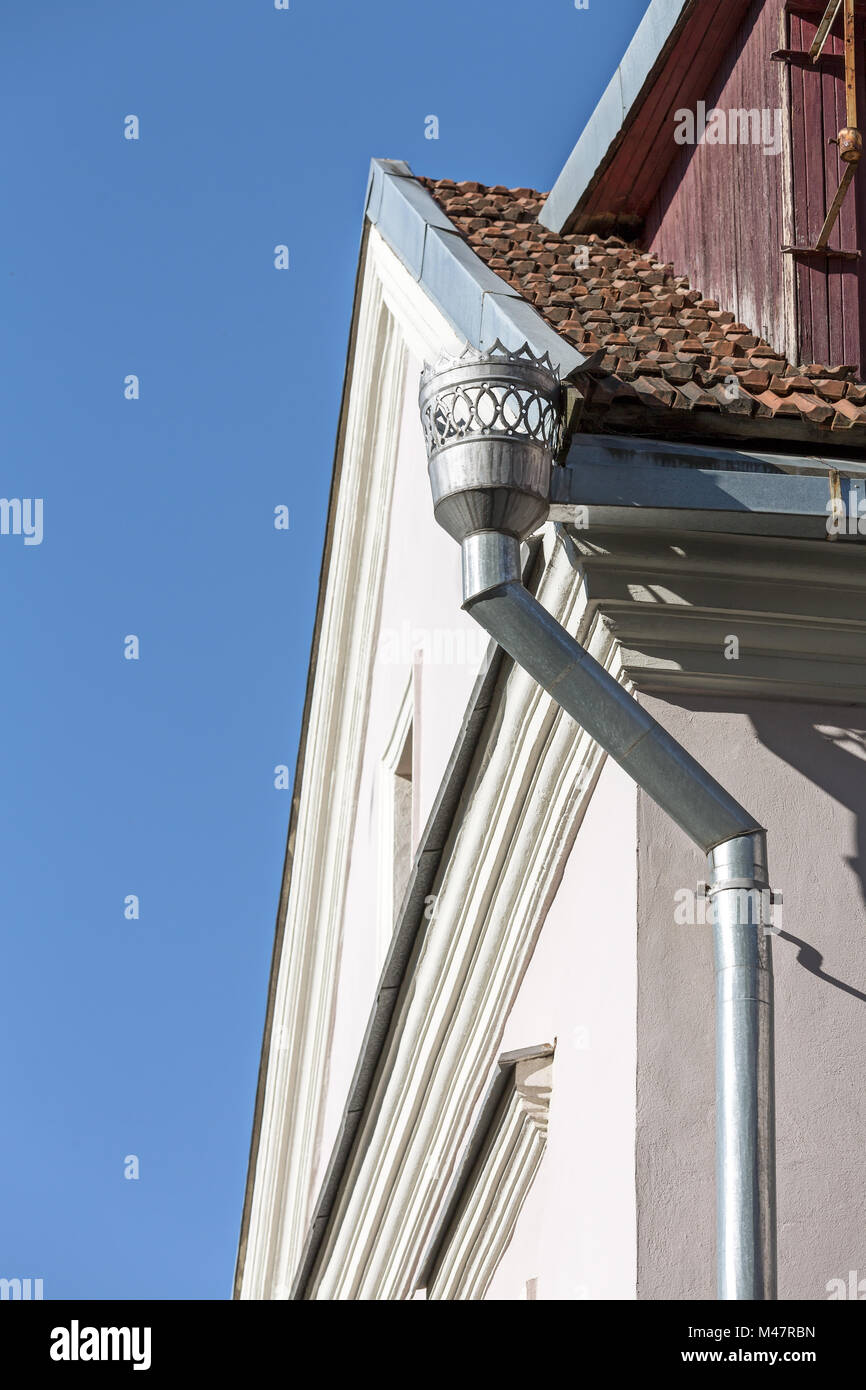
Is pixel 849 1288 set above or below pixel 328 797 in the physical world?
below

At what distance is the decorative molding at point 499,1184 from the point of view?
236 inches

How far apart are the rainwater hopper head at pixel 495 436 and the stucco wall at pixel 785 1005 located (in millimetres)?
775

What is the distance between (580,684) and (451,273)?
265 cm

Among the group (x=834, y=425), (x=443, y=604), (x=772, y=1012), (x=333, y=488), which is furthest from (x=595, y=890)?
(x=333, y=488)

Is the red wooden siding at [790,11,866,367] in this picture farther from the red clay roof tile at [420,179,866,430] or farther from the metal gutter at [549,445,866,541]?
the metal gutter at [549,445,866,541]

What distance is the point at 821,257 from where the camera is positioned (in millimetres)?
6598

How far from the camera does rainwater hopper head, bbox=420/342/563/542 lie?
5.00 meters

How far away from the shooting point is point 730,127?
733 cm
